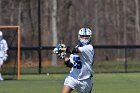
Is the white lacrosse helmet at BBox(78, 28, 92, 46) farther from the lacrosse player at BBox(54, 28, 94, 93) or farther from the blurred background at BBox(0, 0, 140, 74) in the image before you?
the blurred background at BBox(0, 0, 140, 74)

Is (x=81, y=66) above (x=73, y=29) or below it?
below

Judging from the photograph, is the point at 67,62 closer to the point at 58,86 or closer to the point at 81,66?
the point at 81,66

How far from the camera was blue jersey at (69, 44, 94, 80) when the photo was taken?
12.7 m

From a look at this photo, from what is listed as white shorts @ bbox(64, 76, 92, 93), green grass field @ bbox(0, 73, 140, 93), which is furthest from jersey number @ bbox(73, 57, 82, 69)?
green grass field @ bbox(0, 73, 140, 93)

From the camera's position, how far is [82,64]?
12.7 m

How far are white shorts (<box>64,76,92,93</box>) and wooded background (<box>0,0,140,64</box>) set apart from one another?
36.3 meters

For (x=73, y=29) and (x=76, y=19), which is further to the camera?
(x=76, y=19)

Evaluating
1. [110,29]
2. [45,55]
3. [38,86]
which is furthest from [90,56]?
[110,29]

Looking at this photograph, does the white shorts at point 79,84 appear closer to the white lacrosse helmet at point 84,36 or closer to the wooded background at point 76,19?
the white lacrosse helmet at point 84,36

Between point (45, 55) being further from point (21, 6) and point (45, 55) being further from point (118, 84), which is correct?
point (21, 6)

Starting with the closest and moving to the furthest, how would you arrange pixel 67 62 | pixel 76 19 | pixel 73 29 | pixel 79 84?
pixel 67 62 → pixel 79 84 → pixel 73 29 → pixel 76 19

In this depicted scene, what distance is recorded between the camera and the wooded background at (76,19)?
53.7m

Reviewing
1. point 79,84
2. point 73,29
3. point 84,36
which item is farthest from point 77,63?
point 73,29

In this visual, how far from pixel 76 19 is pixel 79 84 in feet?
155
